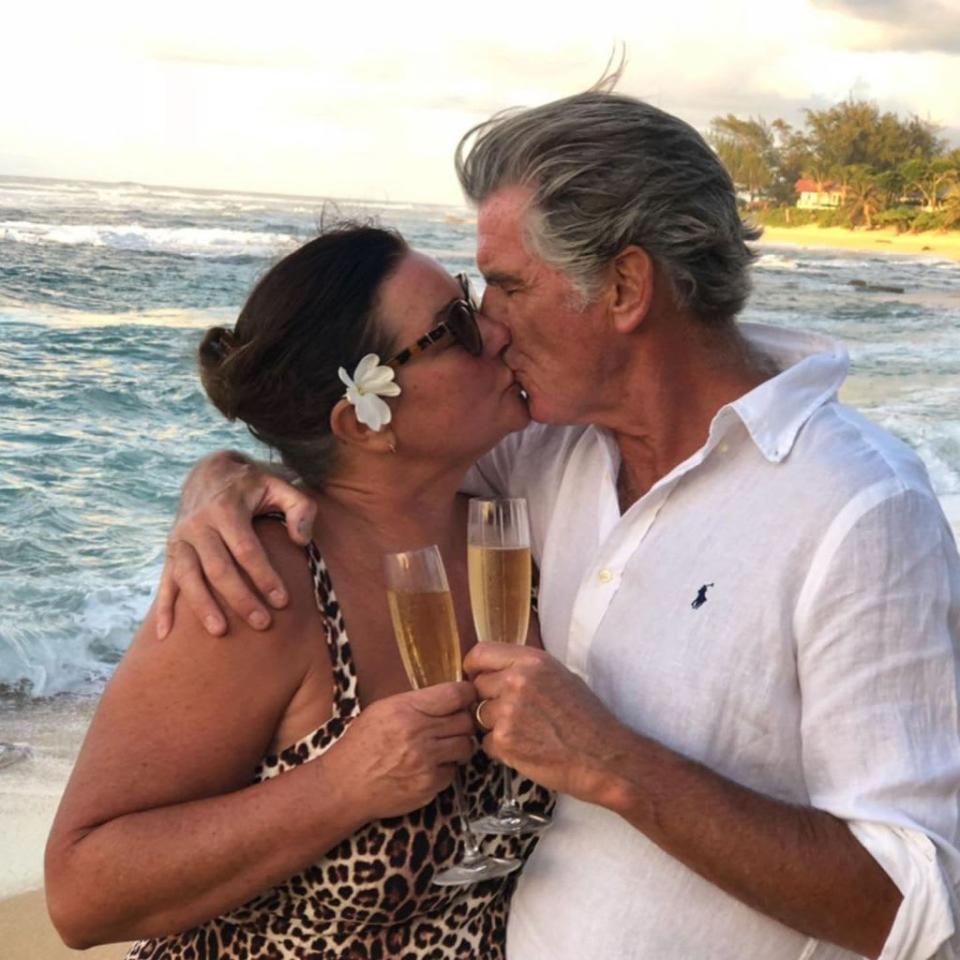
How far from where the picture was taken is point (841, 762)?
225 cm

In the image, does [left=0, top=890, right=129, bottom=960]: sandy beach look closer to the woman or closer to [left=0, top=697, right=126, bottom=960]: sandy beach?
[left=0, top=697, right=126, bottom=960]: sandy beach

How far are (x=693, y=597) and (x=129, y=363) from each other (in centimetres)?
1777

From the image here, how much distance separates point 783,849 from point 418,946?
0.72 meters

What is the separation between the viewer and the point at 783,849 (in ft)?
7.37

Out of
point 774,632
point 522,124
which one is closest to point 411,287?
point 522,124

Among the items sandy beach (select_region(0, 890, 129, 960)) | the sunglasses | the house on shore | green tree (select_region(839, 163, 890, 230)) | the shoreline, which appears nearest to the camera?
the sunglasses

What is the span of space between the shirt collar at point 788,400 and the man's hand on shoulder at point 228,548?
32.5 inches

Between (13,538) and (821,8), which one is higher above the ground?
(821,8)

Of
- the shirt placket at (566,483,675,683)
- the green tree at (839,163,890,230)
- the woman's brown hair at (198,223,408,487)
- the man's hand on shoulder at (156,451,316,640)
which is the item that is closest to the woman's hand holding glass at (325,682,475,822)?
the man's hand on shoulder at (156,451,316,640)

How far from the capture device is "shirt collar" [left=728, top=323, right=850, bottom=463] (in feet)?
8.18

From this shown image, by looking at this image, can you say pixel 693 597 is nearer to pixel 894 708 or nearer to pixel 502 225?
pixel 894 708

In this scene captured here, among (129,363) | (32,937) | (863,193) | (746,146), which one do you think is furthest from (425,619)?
(863,193)

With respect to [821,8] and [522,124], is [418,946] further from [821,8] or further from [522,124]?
[821,8]

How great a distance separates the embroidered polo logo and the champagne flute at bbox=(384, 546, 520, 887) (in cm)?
45
